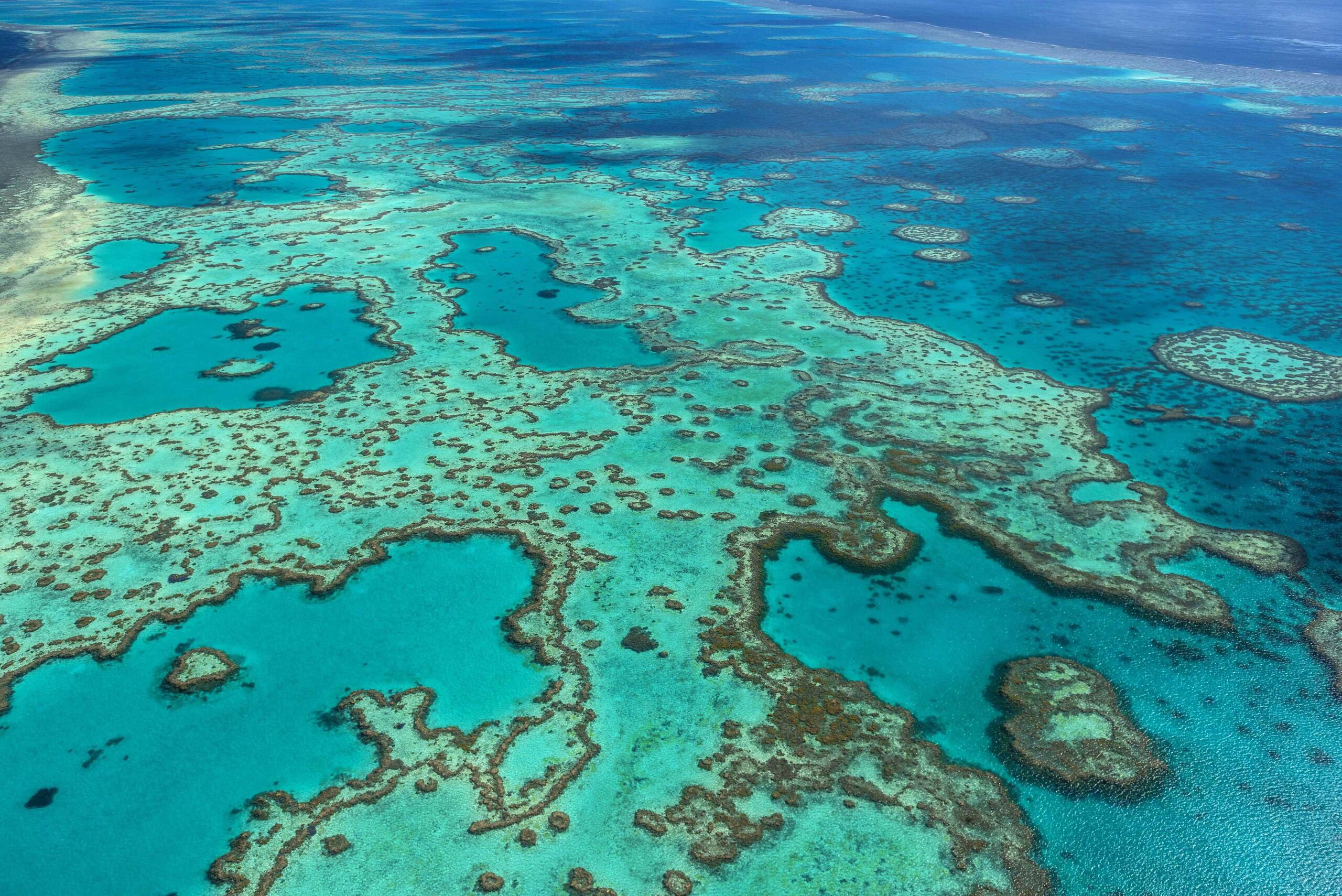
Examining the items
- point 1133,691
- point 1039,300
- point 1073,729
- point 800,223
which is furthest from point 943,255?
point 1073,729

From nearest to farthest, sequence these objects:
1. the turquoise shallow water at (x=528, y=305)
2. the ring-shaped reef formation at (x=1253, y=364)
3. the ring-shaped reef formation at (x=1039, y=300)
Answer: the ring-shaped reef formation at (x=1253, y=364), the turquoise shallow water at (x=528, y=305), the ring-shaped reef formation at (x=1039, y=300)

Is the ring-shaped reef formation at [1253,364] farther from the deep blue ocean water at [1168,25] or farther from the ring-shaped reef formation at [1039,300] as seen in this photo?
the deep blue ocean water at [1168,25]

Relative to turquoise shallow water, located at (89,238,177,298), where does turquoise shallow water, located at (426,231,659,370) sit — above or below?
above

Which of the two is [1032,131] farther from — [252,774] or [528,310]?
[252,774]

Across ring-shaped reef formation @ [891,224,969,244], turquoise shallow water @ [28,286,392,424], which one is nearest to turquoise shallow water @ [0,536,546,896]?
turquoise shallow water @ [28,286,392,424]

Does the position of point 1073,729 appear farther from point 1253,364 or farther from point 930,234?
point 930,234

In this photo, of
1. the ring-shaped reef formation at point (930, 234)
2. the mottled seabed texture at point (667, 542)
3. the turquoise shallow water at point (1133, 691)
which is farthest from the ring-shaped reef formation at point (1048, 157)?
the turquoise shallow water at point (1133, 691)

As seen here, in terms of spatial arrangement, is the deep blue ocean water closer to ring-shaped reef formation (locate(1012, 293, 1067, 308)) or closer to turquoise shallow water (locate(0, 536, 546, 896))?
ring-shaped reef formation (locate(1012, 293, 1067, 308))
